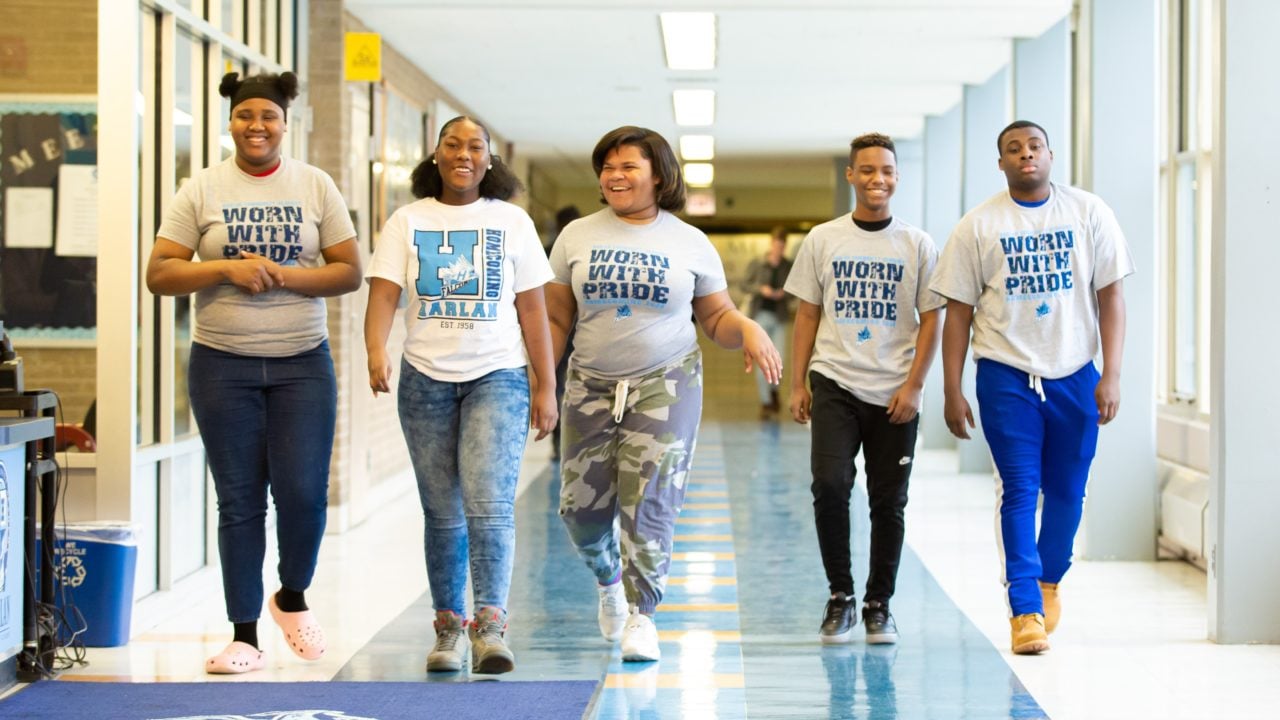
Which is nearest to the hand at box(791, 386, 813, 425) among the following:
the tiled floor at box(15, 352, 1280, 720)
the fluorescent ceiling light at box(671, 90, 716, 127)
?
the tiled floor at box(15, 352, 1280, 720)

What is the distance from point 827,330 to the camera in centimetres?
498

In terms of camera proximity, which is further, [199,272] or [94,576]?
[94,576]

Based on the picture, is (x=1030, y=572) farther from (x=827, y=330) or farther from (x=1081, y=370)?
(x=827, y=330)

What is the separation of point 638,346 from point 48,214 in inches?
95.0

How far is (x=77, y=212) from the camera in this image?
5555 millimetres

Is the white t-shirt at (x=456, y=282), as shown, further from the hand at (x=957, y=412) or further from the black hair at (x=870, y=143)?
the hand at (x=957, y=412)

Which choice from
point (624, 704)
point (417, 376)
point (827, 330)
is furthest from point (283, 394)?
point (827, 330)

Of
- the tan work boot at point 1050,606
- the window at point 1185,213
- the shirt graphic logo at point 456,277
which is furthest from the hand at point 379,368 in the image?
the window at point 1185,213

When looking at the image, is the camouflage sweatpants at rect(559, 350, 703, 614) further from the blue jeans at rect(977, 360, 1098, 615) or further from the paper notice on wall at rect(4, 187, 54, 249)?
the paper notice on wall at rect(4, 187, 54, 249)

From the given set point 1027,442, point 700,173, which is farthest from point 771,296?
point 1027,442

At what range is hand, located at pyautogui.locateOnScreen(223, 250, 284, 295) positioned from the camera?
4.27m

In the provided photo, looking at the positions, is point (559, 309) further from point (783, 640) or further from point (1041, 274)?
point (1041, 274)

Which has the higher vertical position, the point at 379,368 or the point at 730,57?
the point at 730,57

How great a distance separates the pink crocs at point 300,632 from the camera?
460cm
